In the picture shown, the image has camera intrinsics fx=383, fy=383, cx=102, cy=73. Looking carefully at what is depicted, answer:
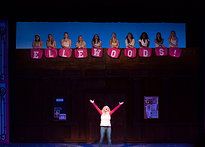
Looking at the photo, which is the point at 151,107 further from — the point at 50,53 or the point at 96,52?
the point at 50,53

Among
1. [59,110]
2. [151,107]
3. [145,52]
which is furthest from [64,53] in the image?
[151,107]

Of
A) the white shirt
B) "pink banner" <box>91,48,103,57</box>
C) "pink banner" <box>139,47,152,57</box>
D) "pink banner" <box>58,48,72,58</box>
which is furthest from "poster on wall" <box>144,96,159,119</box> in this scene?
"pink banner" <box>58,48,72,58</box>

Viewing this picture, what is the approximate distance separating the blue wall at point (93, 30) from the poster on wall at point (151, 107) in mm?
2673

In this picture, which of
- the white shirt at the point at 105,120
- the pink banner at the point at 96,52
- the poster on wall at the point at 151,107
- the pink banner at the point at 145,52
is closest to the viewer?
the white shirt at the point at 105,120

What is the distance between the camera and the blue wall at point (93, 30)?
19.3m

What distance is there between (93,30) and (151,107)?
4.86 meters

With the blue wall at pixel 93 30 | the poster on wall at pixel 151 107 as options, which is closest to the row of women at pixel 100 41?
the blue wall at pixel 93 30

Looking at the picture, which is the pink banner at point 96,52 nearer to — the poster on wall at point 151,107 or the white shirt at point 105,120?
the poster on wall at point 151,107

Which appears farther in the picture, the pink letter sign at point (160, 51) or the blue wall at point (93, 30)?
the blue wall at point (93, 30)

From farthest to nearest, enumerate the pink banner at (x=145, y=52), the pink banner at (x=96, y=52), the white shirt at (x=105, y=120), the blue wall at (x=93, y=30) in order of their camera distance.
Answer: the blue wall at (x=93, y=30)
the pink banner at (x=145, y=52)
the pink banner at (x=96, y=52)
the white shirt at (x=105, y=120)

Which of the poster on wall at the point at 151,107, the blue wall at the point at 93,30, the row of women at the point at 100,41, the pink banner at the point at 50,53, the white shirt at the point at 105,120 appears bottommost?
the white shirt at the point at 105,120

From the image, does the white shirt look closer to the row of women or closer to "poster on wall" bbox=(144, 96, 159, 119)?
"poster on wall" bbox=(144, 96, 159, 119)
